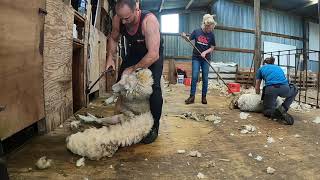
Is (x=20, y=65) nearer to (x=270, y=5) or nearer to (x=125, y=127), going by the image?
(x=125, y=127)

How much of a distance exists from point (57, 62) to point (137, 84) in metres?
0.97

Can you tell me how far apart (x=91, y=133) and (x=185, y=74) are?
10787 millimetres

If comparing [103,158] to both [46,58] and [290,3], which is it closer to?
[46,58]

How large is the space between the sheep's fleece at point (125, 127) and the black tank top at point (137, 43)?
0.85 feet

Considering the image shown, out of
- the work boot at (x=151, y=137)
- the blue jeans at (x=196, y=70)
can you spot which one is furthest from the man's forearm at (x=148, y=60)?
the blue jeans at (x=196, y=70)

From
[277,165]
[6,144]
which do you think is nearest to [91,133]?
[6,144]

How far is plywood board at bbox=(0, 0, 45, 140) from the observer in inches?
82.9

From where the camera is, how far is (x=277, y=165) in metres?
2.43

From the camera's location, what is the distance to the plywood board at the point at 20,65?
2.11 m

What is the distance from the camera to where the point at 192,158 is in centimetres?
254

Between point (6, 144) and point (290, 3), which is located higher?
point (290, 3)

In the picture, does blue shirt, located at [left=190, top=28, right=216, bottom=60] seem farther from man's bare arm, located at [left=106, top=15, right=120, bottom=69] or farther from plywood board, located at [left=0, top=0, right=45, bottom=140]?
plywood board, located at [left=0, top=0, right=45, bottom=140]

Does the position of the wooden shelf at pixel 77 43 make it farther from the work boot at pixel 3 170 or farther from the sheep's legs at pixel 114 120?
the work boot at pixel 3 170

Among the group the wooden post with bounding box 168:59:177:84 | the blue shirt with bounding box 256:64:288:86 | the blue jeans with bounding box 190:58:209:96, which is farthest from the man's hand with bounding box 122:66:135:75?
the wooden post with bounding box 168:59:177:84
